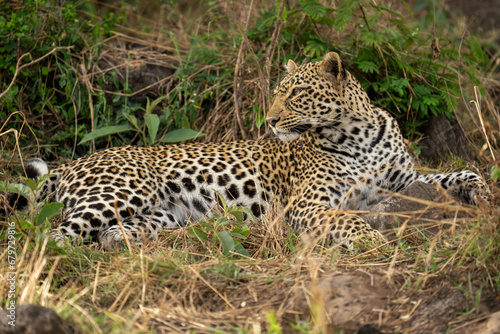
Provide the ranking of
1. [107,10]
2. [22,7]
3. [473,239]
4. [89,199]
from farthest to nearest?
1. [107,10]
2. [22,7]
3. [89,199]
4. [473,239]

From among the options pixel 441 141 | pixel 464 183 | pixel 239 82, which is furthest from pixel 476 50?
pixel 239 82

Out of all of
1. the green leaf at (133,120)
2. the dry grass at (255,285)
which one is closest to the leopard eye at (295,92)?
the dry grass at (255,285)

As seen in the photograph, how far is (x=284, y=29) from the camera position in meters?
8.52

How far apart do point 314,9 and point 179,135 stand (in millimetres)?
2401

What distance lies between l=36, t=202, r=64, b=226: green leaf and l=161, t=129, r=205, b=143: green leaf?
2999mm

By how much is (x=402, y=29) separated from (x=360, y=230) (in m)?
4.07

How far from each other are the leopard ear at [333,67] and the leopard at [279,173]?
0.01 metres

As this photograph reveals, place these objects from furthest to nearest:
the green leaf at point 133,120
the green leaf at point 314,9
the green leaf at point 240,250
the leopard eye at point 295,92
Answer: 1. the green leaf at point 133,120
2. the green leaf at point 314,9
3. the leopard eye at point 295,92
4. the green leaf at point 240,250

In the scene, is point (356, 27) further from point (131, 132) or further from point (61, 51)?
point (61, 51)

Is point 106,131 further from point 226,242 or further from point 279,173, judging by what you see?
point 226,242

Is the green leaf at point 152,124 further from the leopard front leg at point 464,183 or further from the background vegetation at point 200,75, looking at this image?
the leopard front leg at point 464,183

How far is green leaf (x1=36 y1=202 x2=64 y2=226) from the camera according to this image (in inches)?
204

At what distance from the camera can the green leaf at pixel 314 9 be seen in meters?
7.66

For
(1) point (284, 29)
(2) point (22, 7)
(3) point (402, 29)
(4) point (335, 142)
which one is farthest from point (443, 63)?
(2) point (22, 7)
